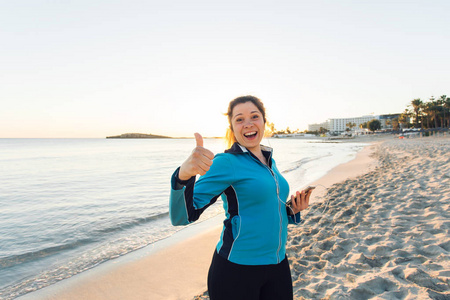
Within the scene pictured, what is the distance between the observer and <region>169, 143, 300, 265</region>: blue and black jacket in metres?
1.69

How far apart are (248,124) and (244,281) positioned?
1115 millimetres

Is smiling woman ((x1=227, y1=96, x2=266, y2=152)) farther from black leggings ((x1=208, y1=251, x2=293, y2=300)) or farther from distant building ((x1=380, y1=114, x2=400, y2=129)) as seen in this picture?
distant building ((x1=380, y1=114, x2=400, y2=129))

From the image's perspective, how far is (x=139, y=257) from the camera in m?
5.54

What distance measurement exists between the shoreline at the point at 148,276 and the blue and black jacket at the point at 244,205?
2557 mm

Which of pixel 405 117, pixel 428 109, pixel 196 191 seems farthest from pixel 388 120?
pixel 196 191

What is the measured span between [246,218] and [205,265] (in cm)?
363

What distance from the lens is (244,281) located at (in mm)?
1746

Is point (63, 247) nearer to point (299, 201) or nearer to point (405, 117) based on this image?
point (299, 201)

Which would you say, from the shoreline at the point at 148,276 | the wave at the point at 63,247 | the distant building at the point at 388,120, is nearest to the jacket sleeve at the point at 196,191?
the shoreline at the point at 148,276

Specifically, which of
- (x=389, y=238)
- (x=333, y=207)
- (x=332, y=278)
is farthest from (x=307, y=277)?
(x=333, y=207)

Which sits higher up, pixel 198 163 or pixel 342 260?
pixel 198 163

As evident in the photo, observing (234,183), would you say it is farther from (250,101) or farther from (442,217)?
(442,217)

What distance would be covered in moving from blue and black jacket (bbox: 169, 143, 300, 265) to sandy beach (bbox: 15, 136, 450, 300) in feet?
6.12

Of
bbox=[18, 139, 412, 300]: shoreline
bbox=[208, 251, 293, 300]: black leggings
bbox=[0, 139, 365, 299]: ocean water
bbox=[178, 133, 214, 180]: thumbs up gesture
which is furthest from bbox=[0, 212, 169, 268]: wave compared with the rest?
bbox=[178, 133, 214, 180]: thumbs up gesture
